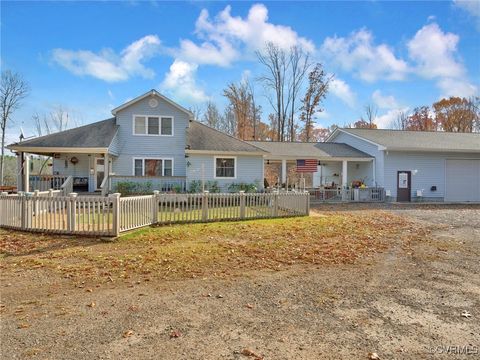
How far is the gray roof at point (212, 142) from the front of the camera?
1975 cm

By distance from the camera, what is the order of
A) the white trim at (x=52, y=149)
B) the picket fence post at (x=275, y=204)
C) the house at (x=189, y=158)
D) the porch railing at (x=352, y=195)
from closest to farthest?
the picket fence post at (x=275, y=204), the white trim at (x=52, y=149), the house at (x=189, y=158), the porch railing at (x=352, y=195)

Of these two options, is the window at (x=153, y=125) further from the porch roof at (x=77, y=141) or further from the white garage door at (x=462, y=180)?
the white garage door at (x=462, y=180)

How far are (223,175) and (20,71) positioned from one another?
23177 mm

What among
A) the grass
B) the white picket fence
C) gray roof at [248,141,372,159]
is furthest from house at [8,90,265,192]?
the grass

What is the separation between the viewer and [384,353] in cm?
321

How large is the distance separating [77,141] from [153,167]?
4280 mm

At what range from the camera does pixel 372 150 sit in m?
23.3

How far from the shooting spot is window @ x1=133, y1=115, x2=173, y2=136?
19.8m

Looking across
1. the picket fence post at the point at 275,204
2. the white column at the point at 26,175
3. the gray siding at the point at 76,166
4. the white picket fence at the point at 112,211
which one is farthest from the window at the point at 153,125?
the picket fence post at the point at 275,204

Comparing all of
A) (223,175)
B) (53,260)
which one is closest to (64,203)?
(53,260)

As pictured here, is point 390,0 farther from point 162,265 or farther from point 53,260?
point 53,260

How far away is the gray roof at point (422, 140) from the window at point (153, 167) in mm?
13671

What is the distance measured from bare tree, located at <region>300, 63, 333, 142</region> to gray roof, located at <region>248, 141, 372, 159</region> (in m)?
13.8

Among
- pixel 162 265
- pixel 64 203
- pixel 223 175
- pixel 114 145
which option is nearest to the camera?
pixel 162 265
